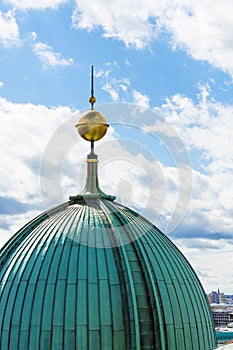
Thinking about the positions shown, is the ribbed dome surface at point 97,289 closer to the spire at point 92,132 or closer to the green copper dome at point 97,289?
the green copper dome at point 97,289

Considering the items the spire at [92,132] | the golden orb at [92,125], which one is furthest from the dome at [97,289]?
the golden orb at [92,125]

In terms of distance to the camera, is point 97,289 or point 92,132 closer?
point 97,289

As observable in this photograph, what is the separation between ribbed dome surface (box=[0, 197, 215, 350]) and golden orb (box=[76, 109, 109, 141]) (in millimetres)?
3970

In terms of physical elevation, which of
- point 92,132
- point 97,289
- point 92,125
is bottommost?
point 97,289

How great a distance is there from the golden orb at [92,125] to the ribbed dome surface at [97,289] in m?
3.97

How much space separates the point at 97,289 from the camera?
21859 mm

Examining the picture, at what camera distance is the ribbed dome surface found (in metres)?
21.2

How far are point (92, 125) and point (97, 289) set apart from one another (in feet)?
28.1

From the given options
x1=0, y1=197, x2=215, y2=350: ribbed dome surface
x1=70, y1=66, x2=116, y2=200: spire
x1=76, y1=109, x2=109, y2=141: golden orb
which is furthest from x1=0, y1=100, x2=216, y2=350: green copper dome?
x1=76, y1=109, x2=109, y2=141: golden orb

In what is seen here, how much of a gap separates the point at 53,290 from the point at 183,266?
614cm

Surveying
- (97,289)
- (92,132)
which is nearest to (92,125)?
(92,132)

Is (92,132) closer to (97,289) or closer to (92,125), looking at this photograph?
(92,125)

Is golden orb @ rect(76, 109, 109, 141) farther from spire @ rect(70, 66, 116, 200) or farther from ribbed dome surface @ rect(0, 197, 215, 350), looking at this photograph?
ribbed dome surface @ rect(0, 197, 215, 350)

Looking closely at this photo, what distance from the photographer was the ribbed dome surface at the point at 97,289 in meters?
21.2
